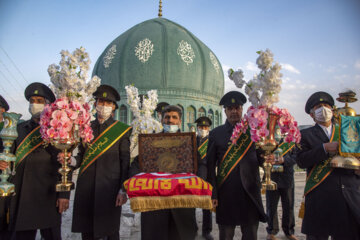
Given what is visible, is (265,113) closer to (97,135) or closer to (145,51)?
(97,135)

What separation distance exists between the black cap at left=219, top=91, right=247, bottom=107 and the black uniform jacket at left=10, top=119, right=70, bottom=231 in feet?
8.75

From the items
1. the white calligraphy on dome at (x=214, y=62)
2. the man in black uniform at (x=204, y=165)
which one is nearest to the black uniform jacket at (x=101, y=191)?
the man in black uniform at (x=204, y=165)

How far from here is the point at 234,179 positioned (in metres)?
3.86

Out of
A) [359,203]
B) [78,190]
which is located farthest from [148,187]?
[359,203]

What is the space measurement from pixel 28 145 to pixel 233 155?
3.02 meters

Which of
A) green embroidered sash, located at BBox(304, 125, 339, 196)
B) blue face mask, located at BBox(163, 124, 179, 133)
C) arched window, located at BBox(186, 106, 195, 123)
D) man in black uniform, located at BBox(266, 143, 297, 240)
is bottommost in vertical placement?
man in black uniform, located at BBox(266, 143, 297, 240)

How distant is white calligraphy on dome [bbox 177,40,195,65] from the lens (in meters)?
24.6

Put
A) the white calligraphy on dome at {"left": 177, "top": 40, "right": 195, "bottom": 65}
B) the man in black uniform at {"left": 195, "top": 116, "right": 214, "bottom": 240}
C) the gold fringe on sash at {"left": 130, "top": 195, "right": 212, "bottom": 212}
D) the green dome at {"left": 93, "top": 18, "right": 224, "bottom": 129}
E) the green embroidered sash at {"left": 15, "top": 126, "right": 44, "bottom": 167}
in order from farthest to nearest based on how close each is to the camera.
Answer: the white calligraphy on dome at {"left": 177, "top": 40, "right": 195, "bottom": 65} < the green dome at {"left": 93, "top": 18, "right": 224, "bottom": 129} < the green embroidered sash at {"left": 15, "top": 126, "right": 44, "bottom": 167} < the man in black uniform at {"left": 195, "top": 116, "right": 214, "bottom": 240} < the gold fringe on sash at {"left": 130, "top": 195, "right": 212, "bottom": 212}

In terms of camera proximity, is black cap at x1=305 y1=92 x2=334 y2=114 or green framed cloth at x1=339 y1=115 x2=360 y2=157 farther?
black cap at x1=305 y1=92 x2=334 y2=114

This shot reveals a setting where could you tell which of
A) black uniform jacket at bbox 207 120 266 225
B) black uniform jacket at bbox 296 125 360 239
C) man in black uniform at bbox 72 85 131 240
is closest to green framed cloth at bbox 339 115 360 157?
black uniform jacket at bbox 296 125 360 239

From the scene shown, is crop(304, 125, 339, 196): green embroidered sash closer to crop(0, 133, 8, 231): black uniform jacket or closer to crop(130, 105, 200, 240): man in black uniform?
crop(130, 105, 200, 240): man in black uniform

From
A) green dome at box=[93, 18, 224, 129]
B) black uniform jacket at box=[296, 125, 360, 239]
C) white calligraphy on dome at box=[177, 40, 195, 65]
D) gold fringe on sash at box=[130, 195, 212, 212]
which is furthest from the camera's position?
white calligraphy on dome at box=[177, 40, 195, 65]

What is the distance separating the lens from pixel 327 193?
3623 mm

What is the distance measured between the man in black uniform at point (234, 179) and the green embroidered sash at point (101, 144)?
1456 mm
